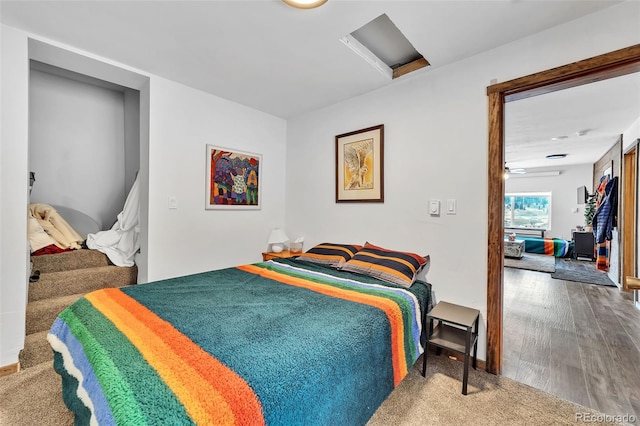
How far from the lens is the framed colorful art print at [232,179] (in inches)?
117

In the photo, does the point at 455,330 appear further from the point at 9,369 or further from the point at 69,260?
the point at 69,260

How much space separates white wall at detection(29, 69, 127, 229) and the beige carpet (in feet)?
6.63

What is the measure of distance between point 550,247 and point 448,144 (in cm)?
637

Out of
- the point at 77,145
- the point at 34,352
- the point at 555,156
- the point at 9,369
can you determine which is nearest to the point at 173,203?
the point at 34,352

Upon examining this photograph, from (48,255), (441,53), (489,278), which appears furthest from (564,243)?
(48,255)

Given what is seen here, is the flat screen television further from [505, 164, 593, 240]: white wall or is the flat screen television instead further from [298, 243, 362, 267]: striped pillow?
[298, 243, 362, 267]: striped pillow

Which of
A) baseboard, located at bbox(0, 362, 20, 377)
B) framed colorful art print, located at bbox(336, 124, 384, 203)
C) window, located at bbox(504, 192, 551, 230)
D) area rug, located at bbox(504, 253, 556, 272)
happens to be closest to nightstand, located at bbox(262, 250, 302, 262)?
framed colorful art print, located at bbox(336, 124, 384, 203)

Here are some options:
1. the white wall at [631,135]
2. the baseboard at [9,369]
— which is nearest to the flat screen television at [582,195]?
the white wall at [631,135]

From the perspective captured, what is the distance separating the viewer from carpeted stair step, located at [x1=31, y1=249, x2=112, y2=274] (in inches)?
103

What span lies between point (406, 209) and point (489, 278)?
87 centimetres

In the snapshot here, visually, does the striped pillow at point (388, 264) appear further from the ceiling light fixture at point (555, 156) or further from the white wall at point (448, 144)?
the ceiling light fixture at point (555, 156)

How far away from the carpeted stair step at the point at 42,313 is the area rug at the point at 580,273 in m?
6.73

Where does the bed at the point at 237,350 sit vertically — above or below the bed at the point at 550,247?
above

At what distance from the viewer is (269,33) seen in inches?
75.1
